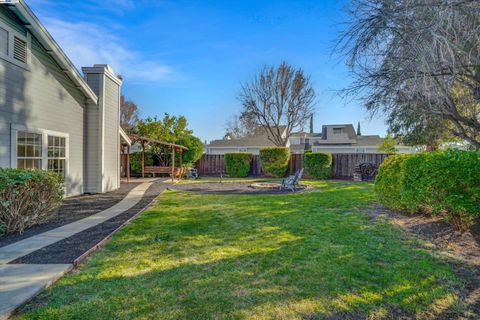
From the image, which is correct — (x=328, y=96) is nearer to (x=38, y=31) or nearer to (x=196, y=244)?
(x=196, y=244)

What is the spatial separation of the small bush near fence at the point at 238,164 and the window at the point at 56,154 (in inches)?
479

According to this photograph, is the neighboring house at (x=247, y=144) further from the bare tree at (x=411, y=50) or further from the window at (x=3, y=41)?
the bare tree at (x=411, y=50)

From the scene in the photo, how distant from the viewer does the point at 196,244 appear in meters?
4.60

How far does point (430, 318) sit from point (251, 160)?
1850 cm

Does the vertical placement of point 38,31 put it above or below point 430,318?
above

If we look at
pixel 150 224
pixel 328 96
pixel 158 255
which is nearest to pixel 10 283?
pixel 158 255

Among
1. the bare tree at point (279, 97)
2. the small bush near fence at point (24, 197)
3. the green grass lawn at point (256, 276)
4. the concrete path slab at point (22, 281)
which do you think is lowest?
the green grass lawn at point (256, 276)

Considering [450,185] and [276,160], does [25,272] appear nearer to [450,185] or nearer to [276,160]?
[450,185]

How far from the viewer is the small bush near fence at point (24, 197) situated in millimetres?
4992

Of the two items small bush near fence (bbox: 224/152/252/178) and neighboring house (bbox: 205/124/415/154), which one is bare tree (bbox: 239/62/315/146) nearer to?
neighboring house (bbox: 205/124/415/154)

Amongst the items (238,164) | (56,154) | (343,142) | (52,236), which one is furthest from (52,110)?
(343,142)

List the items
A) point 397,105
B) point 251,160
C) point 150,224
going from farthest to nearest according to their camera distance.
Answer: point 251,160 → point 150,224 → point 397,105

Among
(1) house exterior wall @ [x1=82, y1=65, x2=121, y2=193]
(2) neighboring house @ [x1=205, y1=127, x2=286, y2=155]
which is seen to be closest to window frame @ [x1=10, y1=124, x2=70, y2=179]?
(1) house exterior wall @ [x1=82, y1=65, x2=121, y2=193]

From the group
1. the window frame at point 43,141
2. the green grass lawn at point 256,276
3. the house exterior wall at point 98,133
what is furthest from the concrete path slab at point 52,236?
the house exterior wall at point 98,133
